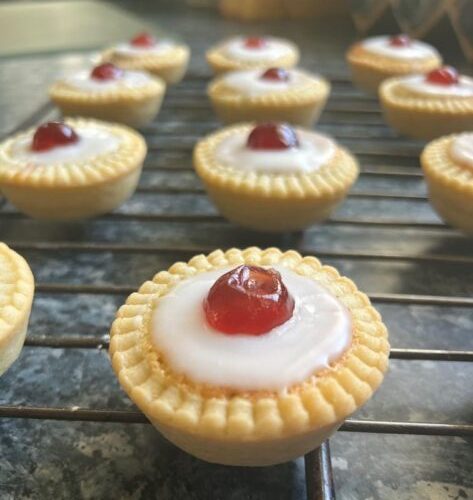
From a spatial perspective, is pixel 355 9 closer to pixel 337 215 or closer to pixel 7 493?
pixel 337 215

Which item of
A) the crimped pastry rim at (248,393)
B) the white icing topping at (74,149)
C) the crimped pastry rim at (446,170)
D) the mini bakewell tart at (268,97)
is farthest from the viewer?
the mini bakewell tart at (268,97)

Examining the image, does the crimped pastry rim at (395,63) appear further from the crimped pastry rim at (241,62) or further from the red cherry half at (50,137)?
the red cherry half at (50,137)

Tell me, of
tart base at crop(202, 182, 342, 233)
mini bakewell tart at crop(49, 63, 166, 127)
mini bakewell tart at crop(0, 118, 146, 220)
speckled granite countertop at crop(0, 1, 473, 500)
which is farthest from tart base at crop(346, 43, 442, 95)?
mini bakewell tart at crop(0, 118, 146, 220)

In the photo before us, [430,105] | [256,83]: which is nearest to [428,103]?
[430,105]

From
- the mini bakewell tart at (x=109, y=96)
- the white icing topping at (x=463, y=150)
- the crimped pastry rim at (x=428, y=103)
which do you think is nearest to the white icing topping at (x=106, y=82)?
the mini bakewell tart at (x=109, y=96)

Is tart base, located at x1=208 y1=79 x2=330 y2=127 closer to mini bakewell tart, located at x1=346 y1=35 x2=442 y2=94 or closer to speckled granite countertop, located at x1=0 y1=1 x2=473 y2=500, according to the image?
speckled granite countertop, located at x1=0 y1=1 x2=473 y2=500

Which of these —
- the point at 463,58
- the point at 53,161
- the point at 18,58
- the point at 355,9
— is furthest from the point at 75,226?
the point at 355,9
